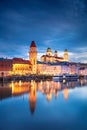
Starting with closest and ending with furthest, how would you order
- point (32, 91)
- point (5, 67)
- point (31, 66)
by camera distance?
point (32, 91)
point (5, 67)
point (31, 66)

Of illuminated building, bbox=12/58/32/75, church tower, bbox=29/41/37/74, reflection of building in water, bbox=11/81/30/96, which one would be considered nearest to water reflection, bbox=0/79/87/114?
reflection of building in water, bbox=11/81/30/96

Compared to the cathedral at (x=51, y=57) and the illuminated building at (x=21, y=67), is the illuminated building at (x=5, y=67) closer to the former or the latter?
the illuminated building at (x=21, y=67)

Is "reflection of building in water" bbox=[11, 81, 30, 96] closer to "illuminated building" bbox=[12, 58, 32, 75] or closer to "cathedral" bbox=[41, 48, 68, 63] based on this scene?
"illuminated building" bbox=[12, 58, 32, 75]

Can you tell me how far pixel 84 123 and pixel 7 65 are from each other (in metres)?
69.6

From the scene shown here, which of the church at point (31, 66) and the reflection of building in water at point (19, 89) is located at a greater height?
the church at point (31, 66)

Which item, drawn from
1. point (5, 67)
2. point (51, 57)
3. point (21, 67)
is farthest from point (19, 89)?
point (51, 57)

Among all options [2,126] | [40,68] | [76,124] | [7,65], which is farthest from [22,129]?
[40,68]

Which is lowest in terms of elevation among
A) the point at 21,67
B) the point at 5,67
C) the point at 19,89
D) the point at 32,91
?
the point at 32,91

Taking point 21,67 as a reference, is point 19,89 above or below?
below

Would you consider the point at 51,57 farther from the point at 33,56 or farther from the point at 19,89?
the point at 19,89

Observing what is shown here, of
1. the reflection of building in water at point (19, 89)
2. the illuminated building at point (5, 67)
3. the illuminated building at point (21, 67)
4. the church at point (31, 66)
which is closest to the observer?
the reflection of building in water at point (19, 89)

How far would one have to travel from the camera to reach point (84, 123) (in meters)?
15.1

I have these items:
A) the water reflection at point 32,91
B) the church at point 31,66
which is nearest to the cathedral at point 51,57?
the church at point 31,66

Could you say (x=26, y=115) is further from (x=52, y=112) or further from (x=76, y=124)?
(x=76, y=124)
